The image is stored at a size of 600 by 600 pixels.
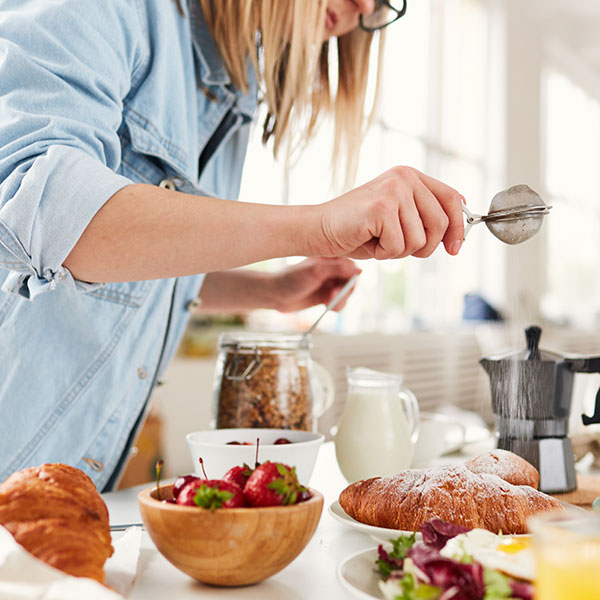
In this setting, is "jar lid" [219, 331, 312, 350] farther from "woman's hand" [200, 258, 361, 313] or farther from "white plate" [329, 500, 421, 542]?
"white plate" [329, 500, 421, 542]

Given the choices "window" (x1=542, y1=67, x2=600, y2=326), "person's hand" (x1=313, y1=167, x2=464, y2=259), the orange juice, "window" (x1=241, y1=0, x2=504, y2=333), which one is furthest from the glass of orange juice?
"window" (x1=542, y1=67, x2=600, y2=326)

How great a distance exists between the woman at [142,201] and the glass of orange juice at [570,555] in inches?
15.4

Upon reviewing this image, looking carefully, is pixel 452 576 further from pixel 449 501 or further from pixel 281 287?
pixel 281 287

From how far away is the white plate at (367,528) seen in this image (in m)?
0.73

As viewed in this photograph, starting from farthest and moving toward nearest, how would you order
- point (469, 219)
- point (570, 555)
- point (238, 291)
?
1. point (238, 291)
2. point (469, 219)
3. point (570, 555)

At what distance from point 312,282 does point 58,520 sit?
83 centimetres

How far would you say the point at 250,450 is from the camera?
0.84m

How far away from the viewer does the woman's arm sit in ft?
2.47

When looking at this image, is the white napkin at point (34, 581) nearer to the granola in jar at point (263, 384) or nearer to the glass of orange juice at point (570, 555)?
the glass of orange juice at point (570, 555)

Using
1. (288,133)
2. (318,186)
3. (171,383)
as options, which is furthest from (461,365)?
(288,133)

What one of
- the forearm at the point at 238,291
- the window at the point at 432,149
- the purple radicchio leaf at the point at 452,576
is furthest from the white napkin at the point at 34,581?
the window at the point at 432,149

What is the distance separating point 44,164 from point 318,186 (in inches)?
133

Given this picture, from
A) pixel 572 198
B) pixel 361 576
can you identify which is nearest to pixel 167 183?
pixel 361 576

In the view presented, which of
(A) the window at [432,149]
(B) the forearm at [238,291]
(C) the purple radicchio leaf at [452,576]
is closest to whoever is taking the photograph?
(C) the purple radicchio leaf at [452,576]
